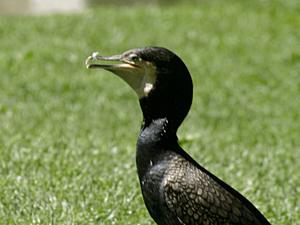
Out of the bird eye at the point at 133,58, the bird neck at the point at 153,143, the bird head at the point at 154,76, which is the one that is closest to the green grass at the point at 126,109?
the bird neck at the point at 153,143

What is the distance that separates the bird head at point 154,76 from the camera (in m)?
4.34

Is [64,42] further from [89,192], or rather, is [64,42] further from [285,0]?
[89,192]

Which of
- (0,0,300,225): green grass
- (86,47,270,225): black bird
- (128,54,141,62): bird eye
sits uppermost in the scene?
(128,54,141,62): bird eye

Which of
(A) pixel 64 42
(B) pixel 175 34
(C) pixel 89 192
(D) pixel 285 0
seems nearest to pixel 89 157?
(C) pixel 89 192

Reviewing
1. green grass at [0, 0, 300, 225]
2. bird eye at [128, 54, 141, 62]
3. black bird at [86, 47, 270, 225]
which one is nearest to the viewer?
black bird at [86, 47, 270, 225]

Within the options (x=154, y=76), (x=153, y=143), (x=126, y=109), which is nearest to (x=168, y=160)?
(x=153, y=143)

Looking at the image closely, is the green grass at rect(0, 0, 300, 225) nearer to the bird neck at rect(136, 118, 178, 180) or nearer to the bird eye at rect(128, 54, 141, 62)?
the bird neck at rect(136, 118, 178, 180)

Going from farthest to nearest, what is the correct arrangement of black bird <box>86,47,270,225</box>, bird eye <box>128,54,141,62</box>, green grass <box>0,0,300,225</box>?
green grass <box>0,0,300,225</box>, bird eye <box>128,54,141,62</box>, black bird <box>86,47,270,225</box>

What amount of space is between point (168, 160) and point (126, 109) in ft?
16.0

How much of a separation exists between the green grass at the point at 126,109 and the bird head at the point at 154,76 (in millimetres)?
1256

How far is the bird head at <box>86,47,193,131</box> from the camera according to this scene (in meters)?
4.34

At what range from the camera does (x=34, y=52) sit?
414 inches

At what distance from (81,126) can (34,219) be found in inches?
123

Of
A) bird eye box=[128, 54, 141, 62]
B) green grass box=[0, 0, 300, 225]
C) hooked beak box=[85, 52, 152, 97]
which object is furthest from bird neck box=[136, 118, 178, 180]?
green grass box=[0, 0, 300, 225]
